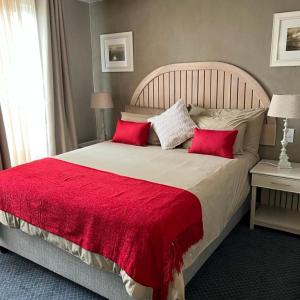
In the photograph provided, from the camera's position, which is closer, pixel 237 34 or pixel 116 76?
pixel 237 34

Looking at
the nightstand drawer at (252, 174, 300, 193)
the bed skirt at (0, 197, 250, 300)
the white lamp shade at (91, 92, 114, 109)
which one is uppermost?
the white lamp shade at (91, 92, 114, 109)

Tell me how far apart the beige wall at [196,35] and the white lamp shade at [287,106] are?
44 centimetres

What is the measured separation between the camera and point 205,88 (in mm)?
3369

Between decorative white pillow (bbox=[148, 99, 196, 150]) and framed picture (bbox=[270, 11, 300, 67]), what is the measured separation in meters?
1.03

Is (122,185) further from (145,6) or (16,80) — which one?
(145,6)

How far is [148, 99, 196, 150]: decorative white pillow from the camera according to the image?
3104 mm

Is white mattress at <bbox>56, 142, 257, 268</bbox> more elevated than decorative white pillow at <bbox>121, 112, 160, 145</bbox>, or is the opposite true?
decorative white pillow at <bbox>121, 112, 160, 145</bbox>

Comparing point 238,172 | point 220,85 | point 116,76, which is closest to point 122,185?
point 238,172

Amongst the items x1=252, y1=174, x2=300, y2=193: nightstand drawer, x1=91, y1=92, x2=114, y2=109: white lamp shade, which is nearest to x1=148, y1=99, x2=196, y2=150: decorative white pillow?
x1=252, y1=174, x2=300, y2=193: nightstand drawer

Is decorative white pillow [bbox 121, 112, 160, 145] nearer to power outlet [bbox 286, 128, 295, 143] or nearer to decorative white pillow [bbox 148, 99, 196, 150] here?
decorative white pillow [bbox 148, 99, 196, 150]

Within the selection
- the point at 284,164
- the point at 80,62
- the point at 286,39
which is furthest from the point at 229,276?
the point at 80,62

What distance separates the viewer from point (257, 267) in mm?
2291

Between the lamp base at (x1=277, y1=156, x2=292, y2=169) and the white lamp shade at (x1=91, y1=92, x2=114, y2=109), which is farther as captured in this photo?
the white lamp shade at (x1=91, y1=92, x2=114, y2=109)

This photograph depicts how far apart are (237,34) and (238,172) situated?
5.02 feet
